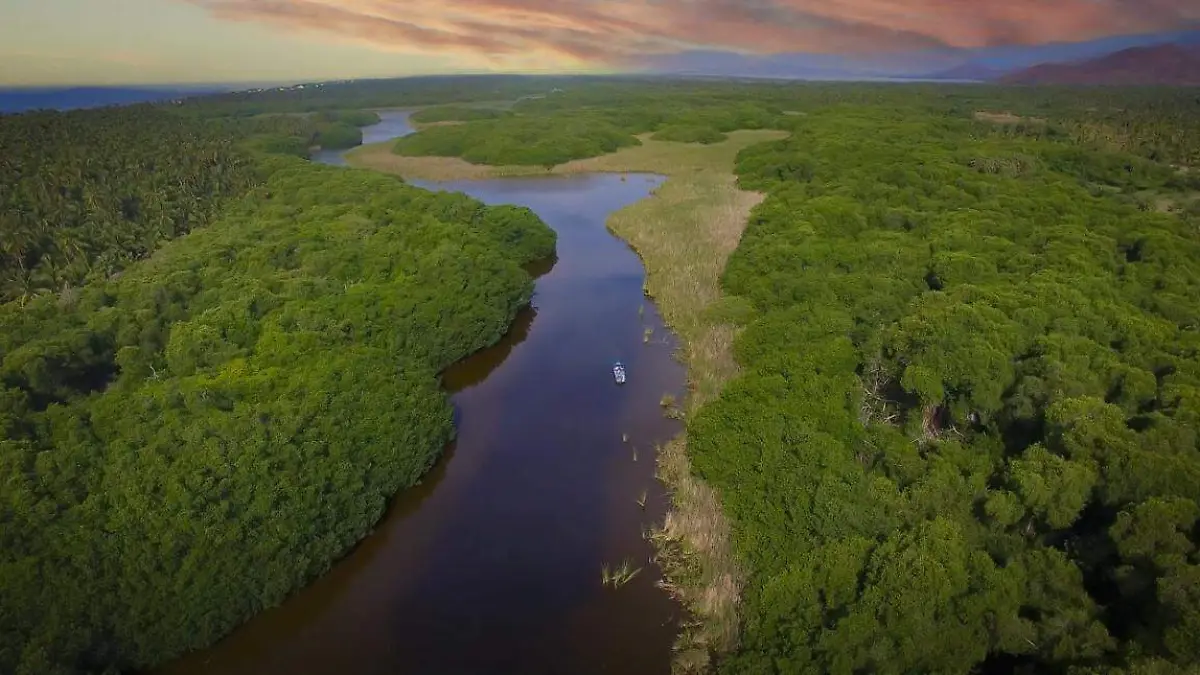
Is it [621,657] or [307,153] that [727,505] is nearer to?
[621,657]

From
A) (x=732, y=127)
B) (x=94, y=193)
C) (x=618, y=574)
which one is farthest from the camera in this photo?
(x=732, y=127)

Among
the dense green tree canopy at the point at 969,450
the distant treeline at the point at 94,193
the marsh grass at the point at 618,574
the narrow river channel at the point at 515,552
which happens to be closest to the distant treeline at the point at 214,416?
the distant treeline at the point at 94,193

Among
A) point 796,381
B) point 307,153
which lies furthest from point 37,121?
point 796,381

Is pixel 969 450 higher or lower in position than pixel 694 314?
higher

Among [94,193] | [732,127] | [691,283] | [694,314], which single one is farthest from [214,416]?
[732,127]

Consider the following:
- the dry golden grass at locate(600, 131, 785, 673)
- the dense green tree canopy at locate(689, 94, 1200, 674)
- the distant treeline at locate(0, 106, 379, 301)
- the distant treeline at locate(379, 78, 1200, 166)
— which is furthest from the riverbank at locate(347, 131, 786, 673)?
the distant treeline at locate(0, 106, 379, 301)

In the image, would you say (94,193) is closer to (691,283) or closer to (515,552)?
(691,283)
